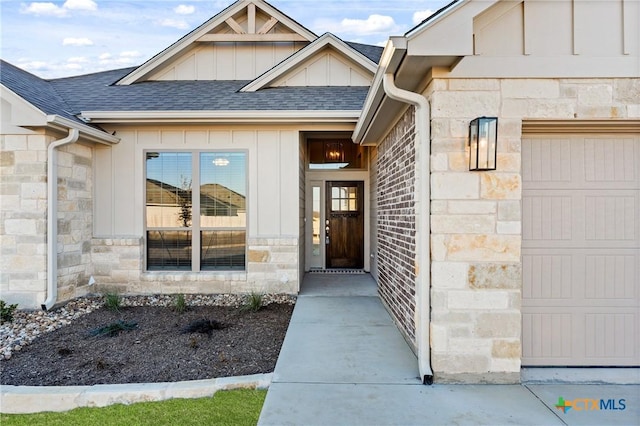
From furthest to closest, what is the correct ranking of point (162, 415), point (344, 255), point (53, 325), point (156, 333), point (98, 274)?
1. point (344, 255)
2. point (98, 274)
3. point (53, 325)
4. point (156, 333)
5. point (162, 415)

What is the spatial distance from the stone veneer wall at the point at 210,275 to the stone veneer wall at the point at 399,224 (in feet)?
5.33

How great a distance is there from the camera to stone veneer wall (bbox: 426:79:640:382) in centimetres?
280

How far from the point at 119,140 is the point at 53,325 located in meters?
3.06

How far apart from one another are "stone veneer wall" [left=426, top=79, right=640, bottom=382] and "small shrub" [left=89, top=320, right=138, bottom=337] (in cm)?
365

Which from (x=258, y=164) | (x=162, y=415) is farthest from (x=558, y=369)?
(x=258, y=164)

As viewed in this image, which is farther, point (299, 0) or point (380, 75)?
point (299, 0)

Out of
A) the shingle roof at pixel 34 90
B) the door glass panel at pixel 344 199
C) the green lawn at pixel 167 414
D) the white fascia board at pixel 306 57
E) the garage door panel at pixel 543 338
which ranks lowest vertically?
the green lawn at pixel 167 414

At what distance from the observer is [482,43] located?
2805 mm

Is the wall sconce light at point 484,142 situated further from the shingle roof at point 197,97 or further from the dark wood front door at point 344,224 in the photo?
the dark wood front door at point 344,224

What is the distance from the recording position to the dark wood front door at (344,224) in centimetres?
787

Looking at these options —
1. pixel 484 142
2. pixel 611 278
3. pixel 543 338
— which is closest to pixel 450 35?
pixel 484 142

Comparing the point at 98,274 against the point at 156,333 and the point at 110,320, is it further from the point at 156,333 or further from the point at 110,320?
the point at 156,333

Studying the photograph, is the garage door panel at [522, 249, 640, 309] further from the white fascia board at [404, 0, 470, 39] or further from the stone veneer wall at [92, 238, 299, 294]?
the stone veneer wall at [92, 238, 299, 294]

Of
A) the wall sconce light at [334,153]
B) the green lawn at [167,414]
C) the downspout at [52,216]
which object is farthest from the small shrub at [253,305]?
the wall sconce light at [334,153]
